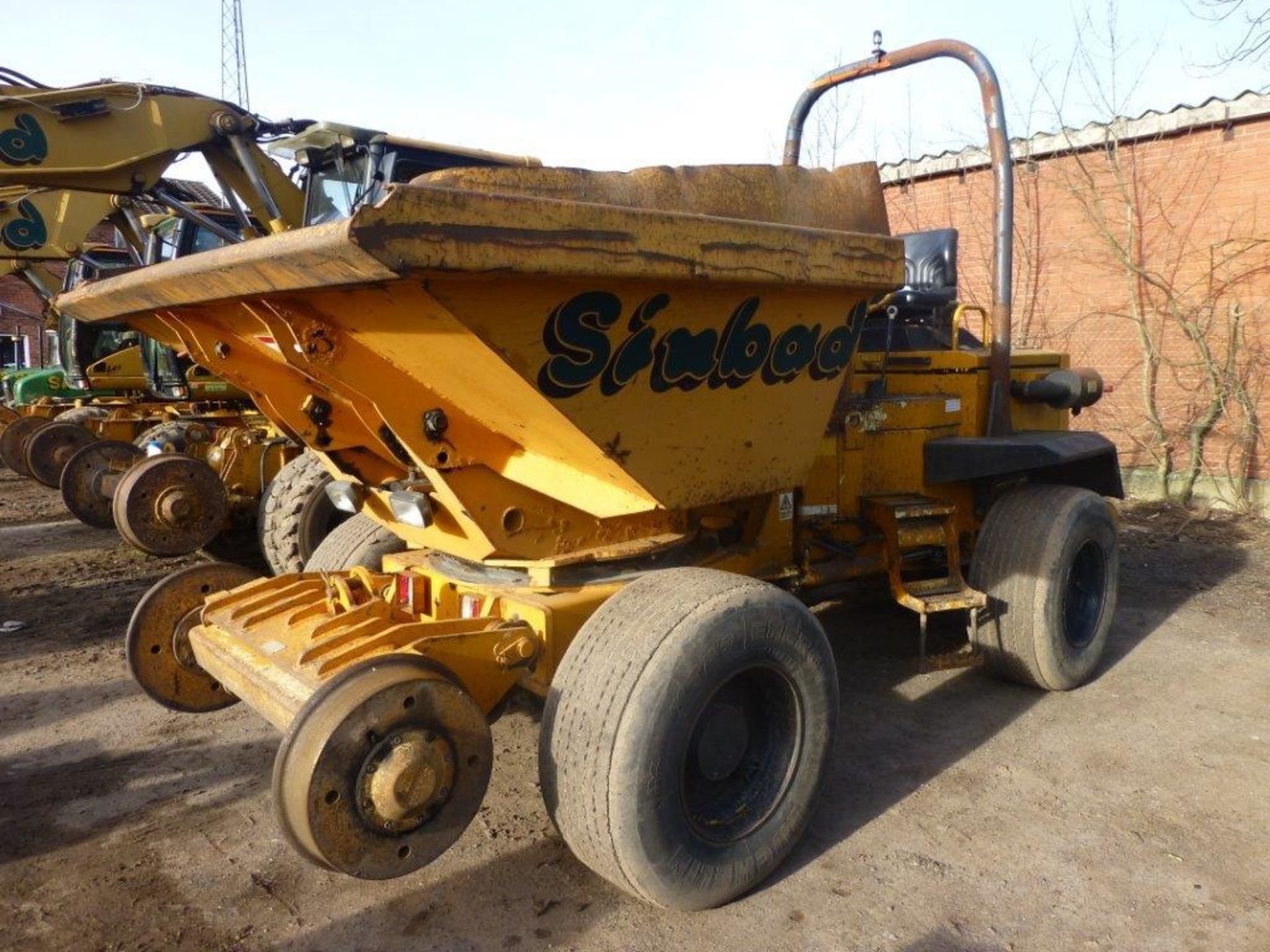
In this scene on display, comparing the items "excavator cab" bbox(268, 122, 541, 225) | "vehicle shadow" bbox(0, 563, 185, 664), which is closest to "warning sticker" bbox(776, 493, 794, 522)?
"excavator cab" bbox(268, 122, 541, 225)

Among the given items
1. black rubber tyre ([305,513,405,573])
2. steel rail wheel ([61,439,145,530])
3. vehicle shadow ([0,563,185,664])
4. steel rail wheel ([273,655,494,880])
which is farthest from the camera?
steel rail wheel ([61,439,145,530])

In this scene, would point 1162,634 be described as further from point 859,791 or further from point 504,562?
point 504,562

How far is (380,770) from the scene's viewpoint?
2.20 m

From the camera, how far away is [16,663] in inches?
189

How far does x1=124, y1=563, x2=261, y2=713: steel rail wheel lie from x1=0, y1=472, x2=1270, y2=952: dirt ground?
37cm

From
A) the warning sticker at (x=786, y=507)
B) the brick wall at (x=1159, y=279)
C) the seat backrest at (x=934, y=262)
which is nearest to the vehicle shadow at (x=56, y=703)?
the warning sticker at (x=786, y=507)

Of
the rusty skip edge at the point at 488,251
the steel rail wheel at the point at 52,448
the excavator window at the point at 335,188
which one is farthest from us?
the steel rail wheel at the point at 52,448

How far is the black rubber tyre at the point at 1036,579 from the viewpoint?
4.00 meters

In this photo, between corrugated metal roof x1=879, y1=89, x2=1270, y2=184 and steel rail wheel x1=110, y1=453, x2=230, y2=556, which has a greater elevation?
corrugated metal roof x1=879, y1=89, x2=1270, y2=184

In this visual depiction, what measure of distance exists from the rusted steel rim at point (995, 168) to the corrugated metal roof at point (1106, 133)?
5.00 metres

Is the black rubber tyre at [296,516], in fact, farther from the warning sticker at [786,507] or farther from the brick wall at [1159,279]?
the brick wall at [1159,279]

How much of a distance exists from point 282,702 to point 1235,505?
8898 millimetres

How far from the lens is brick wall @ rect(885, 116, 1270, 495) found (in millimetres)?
8344

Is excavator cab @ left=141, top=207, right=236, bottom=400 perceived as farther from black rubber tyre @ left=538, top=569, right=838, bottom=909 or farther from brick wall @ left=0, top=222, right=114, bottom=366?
brick wall @ left=0, top=222, right=114, bottom=366
